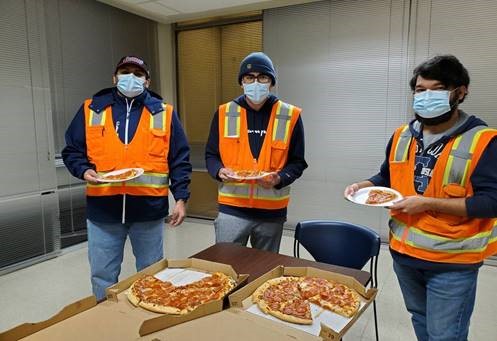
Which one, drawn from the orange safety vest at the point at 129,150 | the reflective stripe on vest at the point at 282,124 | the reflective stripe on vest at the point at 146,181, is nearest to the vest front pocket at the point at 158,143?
the orange safety vest at the point at 129,150

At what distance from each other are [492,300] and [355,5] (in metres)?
3.09

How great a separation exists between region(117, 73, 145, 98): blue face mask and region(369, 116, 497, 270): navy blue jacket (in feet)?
4.63

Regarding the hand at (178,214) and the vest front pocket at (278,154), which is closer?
the hand at (178,214)

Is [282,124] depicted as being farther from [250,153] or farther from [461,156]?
[461,156]

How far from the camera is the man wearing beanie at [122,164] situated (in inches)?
76.2

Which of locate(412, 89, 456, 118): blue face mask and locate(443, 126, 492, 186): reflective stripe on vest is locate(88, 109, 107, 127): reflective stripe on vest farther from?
locate(443, 126, 492, 186): reflective stripe on vest

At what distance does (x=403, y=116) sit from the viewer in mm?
3879

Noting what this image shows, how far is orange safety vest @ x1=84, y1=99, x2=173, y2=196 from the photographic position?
1939 mm

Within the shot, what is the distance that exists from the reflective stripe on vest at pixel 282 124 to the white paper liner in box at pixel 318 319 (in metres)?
1.05

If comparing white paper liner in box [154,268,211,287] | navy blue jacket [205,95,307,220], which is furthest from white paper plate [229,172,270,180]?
white paper liner in box [154,268,211,287]

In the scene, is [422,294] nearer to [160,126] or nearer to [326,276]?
[326,276]

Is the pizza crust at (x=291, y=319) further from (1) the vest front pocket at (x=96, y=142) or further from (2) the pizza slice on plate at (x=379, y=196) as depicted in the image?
(1) the vest front pocket at (x=96, y=142)

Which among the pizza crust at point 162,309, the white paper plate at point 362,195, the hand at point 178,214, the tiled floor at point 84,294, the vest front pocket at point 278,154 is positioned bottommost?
the tiled floor at point 84,294

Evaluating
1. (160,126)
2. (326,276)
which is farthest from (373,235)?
(160,126)
